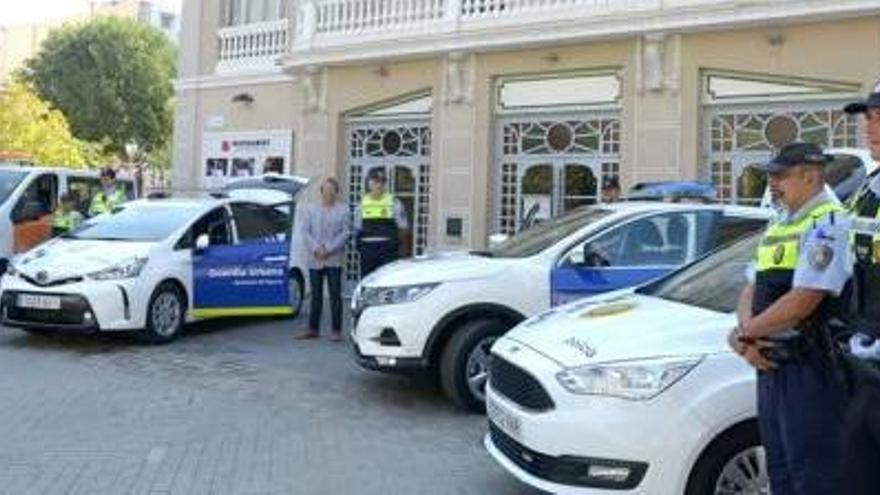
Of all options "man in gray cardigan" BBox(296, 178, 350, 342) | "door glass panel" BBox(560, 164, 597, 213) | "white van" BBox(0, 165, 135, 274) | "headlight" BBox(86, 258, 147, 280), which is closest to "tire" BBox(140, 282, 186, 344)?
"headlight" BBox(86, 258, 147, 280)

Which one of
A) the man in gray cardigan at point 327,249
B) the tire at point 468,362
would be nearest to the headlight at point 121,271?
the man in gray cardigan at point 327,249

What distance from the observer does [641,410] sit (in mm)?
5332

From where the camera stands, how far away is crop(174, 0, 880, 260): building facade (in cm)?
→ 1547

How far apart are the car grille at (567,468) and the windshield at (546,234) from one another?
140 inches

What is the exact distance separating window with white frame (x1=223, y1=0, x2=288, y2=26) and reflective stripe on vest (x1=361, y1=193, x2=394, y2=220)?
932 centimetres

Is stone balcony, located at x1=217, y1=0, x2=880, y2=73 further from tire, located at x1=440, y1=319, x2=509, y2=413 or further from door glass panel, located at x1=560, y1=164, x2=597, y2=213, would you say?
tire, located at x1=440, y1=319, x2=509, y2=413

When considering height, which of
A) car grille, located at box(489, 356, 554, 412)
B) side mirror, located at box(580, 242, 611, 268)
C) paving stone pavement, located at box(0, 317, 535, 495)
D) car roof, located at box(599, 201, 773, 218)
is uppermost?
car roof, located at box(599, 201, 773, 218)

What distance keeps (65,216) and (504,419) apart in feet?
39.1

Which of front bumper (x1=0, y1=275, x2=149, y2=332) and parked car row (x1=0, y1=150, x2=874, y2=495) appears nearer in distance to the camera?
parked car row (x1=0, y1=150, x2=874, y2=495)

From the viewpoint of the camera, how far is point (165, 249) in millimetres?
12445

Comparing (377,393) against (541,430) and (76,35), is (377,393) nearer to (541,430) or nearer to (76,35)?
(541,430)

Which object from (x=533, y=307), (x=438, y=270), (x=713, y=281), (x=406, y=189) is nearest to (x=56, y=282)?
(x=438, y=270)

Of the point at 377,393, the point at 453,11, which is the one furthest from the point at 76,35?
the point at 377,393

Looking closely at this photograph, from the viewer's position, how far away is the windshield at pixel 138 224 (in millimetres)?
12727
